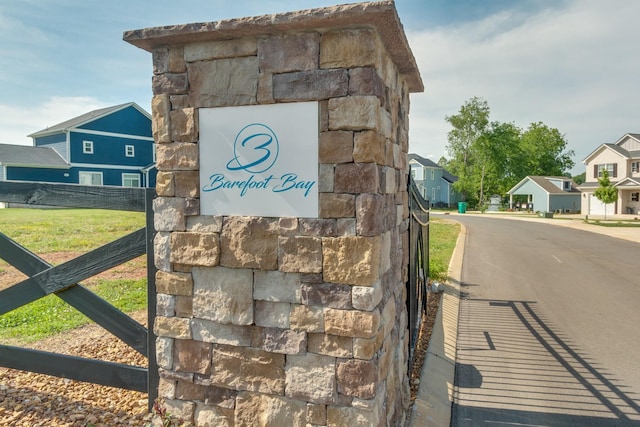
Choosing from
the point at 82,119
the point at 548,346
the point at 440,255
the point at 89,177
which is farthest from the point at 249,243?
the point at 82,119

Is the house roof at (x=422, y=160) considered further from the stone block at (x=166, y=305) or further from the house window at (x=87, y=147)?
the stone block at (x=166, y=305)

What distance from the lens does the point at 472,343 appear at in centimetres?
544

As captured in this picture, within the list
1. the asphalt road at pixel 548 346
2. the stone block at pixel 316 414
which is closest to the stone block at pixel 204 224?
the stone block at pixel 316 414

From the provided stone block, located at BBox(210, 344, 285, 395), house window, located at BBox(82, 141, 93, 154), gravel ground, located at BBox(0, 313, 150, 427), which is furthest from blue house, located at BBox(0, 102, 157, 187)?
stone block, located at BBox(210, 344, 285, 395)

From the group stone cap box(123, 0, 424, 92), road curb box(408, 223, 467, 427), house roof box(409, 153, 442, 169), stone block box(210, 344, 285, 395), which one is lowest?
road curb box(408, 223, 467, 427)

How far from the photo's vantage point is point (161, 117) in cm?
281

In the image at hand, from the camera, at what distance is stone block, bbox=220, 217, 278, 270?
2.61 metres

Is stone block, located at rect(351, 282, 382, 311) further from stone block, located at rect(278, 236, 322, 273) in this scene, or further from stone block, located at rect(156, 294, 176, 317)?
stone block, located at rect(156, 294, 176, 317)

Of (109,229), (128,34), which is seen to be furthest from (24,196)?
(109,229)

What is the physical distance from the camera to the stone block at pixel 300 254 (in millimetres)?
2504

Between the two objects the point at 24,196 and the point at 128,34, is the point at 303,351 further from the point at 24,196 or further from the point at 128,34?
the point at 24,196

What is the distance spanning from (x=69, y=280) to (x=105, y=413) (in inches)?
41.6

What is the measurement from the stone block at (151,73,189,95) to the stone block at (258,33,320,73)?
0.57 metres

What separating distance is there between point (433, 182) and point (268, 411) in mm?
51838
